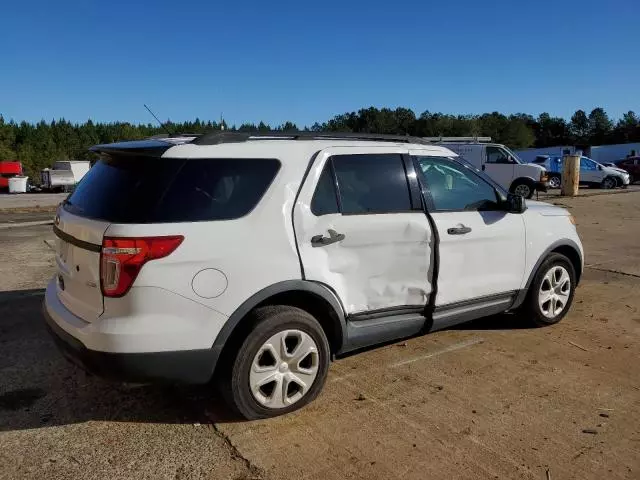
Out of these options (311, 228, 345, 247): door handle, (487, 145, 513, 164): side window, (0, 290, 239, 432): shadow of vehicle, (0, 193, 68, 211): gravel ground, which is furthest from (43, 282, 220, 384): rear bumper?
(0, 193, 68, 211): gravel ground

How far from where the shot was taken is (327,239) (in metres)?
3.64

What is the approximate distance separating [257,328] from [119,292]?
2.66 feet

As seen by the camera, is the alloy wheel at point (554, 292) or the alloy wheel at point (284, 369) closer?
the alloy wheel at point (284, 369)

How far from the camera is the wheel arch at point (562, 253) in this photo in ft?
16.6

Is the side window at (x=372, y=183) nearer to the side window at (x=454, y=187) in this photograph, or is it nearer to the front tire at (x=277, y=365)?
the side window at (x=454, y=187)

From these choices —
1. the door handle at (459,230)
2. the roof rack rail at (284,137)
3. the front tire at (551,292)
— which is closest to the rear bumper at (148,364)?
the roof rack rail at (284,137)

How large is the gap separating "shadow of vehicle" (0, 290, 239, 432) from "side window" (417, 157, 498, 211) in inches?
88.4

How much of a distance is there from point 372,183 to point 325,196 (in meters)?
0.47

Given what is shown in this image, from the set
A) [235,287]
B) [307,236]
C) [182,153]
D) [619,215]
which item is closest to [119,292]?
[235,287]

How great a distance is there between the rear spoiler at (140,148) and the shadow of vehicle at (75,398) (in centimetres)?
137

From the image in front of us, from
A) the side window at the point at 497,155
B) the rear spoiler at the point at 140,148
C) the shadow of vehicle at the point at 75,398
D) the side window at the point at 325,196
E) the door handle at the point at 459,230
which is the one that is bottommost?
the shadow of vehicle at the point at 75,398

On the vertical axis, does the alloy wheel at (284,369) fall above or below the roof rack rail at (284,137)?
below

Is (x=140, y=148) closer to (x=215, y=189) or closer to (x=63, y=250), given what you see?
(x=215, y=189)

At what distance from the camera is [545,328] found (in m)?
5.32
